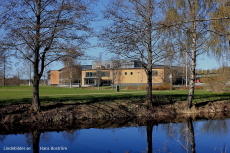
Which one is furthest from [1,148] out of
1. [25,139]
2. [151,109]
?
[151,109]

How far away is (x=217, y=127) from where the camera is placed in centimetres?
1267

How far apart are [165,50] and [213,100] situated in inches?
319

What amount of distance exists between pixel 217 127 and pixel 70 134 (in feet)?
24.9

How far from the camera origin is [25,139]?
10297mm

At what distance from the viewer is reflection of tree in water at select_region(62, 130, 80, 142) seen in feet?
34.4

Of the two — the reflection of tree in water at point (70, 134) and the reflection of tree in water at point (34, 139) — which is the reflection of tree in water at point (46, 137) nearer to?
the reflection of tree in water at point (34, 139)

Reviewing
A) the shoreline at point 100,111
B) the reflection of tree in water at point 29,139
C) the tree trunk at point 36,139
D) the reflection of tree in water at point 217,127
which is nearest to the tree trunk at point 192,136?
the reflection of tree in water at point 217,127

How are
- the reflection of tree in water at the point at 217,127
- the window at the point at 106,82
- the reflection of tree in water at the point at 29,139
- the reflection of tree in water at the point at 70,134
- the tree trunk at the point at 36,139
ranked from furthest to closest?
the window at the point at 106,82 < the reflection of tree in water at the point at 217,127 < the reflection of tree in water at the point at 70,134 < the reflection of tree in water at the point at 29,139 < the tree trunk at the point at 36,139

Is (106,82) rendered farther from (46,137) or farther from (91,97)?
(46,137)

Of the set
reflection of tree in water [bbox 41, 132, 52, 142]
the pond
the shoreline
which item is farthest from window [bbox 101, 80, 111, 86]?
reflection of tree in water [bbox 41, 132, 52, 142]

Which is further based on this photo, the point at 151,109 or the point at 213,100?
the point at 213,100

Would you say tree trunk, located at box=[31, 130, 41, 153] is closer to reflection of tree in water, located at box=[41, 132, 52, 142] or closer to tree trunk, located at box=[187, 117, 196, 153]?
reflection of tree in water, located at box=[41, 132, 52, 142]

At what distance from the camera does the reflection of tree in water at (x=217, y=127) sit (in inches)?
450

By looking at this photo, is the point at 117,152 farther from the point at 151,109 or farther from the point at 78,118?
the point at 151,109
